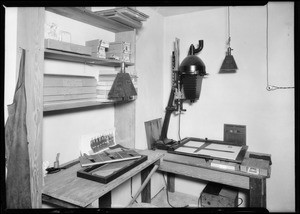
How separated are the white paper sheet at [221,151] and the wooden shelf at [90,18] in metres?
1.49

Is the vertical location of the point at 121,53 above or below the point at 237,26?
below

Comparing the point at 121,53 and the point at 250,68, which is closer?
the point at 121,53

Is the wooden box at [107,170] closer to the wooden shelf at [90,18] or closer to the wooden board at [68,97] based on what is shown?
the wooden board at [68,97]

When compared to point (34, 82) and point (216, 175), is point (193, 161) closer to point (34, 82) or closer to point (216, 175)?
point (216, 175)

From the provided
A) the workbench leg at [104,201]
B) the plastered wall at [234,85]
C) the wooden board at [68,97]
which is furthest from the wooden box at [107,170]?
the wooden board at [68,97]

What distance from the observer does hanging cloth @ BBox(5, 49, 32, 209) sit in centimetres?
124

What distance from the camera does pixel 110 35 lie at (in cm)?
221

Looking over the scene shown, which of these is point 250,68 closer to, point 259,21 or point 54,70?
point 259,21

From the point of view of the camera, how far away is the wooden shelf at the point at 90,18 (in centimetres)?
154

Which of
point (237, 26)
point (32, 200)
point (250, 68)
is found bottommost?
point (32, 200)

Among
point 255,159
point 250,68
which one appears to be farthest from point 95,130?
point 250,68

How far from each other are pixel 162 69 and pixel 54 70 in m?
1.69
